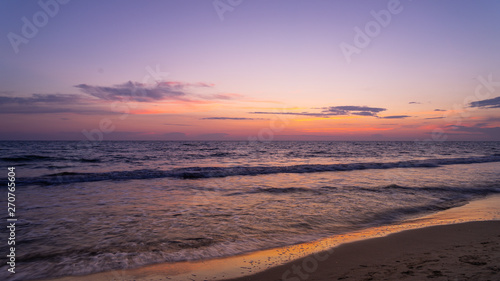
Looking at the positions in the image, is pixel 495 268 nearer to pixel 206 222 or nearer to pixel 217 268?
pixel 217 268

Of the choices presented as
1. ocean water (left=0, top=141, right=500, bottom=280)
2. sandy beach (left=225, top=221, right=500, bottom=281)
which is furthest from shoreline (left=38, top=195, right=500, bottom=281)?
ocean water (left=0, top=141, right=500, bottom=280)

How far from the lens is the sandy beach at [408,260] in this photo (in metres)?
4.60

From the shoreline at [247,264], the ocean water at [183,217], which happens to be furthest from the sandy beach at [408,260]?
the ocean water at [183,217]

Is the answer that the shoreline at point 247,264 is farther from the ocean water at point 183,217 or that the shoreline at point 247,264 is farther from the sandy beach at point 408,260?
the ocean water at point 183,217

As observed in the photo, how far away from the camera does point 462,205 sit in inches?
447

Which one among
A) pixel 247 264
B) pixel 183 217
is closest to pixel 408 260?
pixel 247 264

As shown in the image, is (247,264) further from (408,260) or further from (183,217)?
(183,217)

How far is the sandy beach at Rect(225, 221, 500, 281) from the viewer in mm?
4598

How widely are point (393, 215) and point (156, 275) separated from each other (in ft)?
27.4

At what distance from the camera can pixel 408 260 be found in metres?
5.40

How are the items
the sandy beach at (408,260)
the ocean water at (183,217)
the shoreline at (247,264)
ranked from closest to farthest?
1. the sandy beach at (408,260)
2. the shoreline at (247,264)
3. the ocean water at (183,217)

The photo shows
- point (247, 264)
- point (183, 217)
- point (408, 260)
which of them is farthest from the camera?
point (183, 217)

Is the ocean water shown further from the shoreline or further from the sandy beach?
the sandy beach

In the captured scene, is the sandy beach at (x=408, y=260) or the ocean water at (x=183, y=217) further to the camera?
the ocean water at (x=183, y=217)
